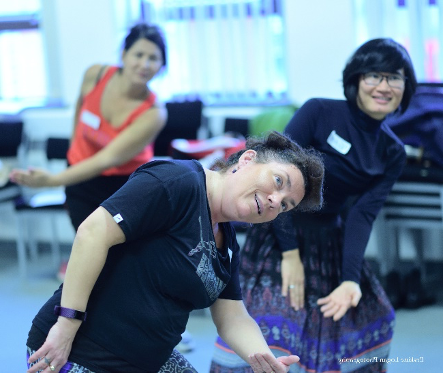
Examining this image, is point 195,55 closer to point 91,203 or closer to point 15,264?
point 15,264

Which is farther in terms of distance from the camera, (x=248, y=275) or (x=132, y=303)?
(x=248, y=275)

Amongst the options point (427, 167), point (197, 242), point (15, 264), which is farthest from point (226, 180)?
point (15, 264)

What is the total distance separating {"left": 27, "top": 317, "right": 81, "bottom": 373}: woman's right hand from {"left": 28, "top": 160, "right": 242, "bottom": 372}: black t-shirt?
44mm

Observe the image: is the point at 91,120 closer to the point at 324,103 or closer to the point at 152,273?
the point at 324,103

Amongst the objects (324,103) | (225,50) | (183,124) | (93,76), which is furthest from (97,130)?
(225,50)

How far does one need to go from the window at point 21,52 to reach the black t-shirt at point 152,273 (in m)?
4.79

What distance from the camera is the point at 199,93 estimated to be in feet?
18.1

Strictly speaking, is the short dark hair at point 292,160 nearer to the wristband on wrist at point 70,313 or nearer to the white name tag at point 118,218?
the white name tag at point 118,218

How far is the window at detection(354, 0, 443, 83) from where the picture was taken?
4707mm

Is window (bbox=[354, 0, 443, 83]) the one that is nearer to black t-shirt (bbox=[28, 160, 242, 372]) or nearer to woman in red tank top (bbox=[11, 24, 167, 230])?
woman in red tank top (bbox=[11, 24, 167, 230])

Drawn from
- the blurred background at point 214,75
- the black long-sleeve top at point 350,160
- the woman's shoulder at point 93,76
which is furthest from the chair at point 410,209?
the woman's shoulder at point 93,76

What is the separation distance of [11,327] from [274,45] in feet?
11.2

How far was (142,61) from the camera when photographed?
3000 millimetres

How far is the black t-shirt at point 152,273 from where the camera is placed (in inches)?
56.8
